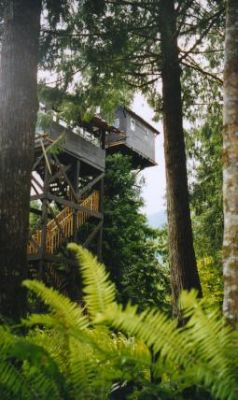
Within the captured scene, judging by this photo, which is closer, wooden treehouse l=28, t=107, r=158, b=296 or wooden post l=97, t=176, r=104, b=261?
wooden treehouse l=28, t=107, r=158, b=296

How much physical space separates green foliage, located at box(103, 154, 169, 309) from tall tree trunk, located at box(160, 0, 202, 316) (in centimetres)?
1111

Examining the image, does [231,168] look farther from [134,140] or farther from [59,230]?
[134,140]

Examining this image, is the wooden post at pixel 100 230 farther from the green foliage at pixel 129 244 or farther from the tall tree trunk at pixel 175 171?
the tall tree trunk at pixel 175 171

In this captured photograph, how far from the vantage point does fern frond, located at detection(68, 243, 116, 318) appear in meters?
1.35

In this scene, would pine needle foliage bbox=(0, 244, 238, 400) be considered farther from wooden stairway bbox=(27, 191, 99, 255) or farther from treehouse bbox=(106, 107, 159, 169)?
treehouse bbox=(106, 107, 159, 169)

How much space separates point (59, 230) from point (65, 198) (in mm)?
3372

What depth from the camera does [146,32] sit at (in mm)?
9734

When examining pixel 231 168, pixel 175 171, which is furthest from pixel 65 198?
pixel 231 168

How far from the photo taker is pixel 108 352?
1.40 meters

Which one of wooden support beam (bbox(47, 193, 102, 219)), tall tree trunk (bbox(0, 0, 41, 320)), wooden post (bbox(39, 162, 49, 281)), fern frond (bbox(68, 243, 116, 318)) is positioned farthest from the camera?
wooden support beam (bbox(47, 193, 102, 219))

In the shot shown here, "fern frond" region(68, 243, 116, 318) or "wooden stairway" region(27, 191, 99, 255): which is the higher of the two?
"wooden stairway" region(27, 191, 99, 255)

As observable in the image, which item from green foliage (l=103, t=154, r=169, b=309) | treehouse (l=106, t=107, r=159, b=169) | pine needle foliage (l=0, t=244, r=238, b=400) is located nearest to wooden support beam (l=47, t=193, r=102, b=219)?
green foliage (l=103, t=154, r=169, b=309)

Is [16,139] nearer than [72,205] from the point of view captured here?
Yes

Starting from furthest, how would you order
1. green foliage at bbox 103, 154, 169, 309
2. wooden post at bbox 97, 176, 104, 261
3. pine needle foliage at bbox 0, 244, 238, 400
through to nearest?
green foliage at bbox 103, 154, 169, 309
wooden post at bbox 97, 176, 104, 261
pine needle foliage at bbox 0, 244, 238, 400
